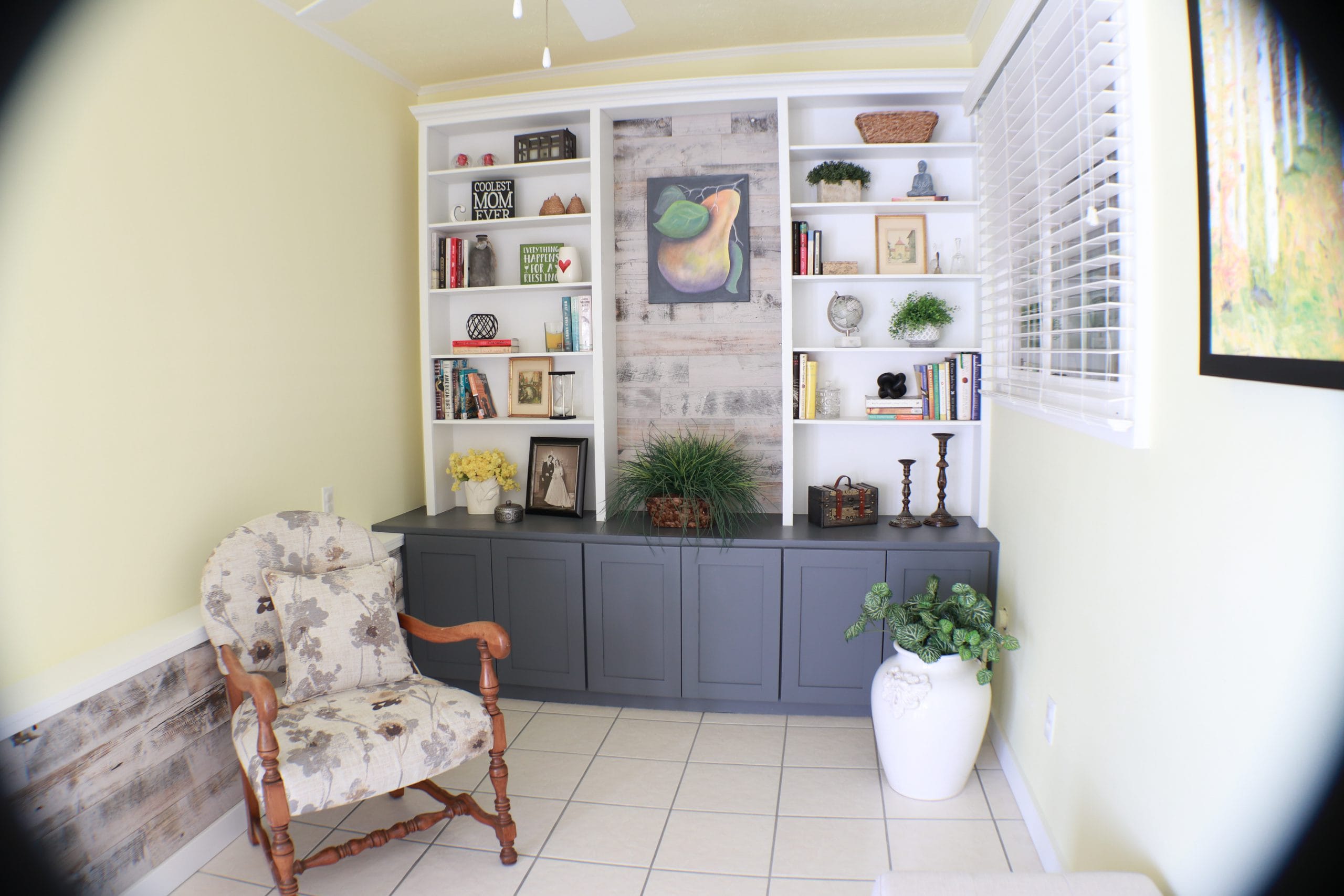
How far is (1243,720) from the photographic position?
1.15m

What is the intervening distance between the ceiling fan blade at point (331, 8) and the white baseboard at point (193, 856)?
2.25 meters

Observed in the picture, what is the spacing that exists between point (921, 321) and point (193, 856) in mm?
3013

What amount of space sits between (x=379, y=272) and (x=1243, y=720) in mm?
3244

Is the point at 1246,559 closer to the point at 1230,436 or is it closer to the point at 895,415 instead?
the point at 1230,436

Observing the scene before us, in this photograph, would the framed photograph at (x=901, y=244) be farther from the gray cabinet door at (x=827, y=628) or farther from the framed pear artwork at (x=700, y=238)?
the gray cabinet door at (x=827, y=628)

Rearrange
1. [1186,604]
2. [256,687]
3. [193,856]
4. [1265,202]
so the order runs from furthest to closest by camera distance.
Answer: [193,856] → [256,687] → [1186,604] → [1265,202]

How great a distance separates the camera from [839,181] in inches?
121

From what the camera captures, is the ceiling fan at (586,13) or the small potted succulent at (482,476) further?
the small potted succulent at (482,476)

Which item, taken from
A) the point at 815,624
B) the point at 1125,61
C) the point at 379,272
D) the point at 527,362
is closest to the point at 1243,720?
the point at 1125,61

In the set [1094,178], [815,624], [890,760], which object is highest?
[1094,178]

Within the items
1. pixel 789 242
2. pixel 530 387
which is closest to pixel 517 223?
pixel 530 387

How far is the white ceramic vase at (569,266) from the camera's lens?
10.8ft

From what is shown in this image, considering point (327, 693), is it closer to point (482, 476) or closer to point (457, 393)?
point (482, 476)

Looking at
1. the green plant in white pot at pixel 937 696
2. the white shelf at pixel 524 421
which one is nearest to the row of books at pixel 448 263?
the white shelf at pixel 524 421
